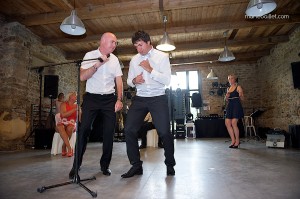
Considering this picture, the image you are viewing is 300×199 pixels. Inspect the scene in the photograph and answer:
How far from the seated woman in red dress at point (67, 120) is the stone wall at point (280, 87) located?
6652mm

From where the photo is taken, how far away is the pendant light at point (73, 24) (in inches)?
172

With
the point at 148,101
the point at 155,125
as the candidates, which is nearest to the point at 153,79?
the point at 148,101

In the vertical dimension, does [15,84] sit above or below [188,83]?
below

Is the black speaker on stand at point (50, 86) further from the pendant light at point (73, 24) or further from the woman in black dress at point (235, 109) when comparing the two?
the woman in black dress at point (235, 109)

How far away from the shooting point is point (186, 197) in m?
1.61

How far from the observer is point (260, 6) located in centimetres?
386

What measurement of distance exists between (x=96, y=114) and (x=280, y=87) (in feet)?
27.3

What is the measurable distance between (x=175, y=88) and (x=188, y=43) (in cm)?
380

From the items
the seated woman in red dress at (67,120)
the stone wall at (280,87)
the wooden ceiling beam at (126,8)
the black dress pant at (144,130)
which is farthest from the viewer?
the stone wall at (280,87)

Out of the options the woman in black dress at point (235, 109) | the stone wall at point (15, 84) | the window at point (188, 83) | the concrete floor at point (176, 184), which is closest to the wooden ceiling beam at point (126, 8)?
Answer: the stone wall at point (15, 84)

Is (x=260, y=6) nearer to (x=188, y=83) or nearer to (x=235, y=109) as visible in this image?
(x=235, y=109)

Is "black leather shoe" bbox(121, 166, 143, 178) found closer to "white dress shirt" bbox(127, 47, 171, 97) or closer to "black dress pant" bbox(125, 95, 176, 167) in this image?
"black dress pant" bbox(125, 95, 176, 167)

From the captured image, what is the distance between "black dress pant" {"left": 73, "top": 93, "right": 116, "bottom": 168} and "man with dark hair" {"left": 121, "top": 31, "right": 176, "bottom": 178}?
0.19m

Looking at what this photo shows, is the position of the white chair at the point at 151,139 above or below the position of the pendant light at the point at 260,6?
below
